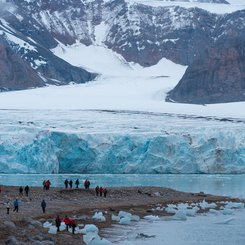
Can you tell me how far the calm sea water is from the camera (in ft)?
119

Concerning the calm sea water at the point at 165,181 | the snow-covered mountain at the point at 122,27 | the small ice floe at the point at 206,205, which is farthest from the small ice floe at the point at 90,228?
the snow-covered mountain at the point at 122,27

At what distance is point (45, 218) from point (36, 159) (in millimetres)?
22879

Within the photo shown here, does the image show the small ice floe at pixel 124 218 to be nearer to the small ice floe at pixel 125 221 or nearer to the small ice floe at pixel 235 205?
the small ice floe at pixel 125 221

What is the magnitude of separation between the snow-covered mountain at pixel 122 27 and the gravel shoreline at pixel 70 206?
104m

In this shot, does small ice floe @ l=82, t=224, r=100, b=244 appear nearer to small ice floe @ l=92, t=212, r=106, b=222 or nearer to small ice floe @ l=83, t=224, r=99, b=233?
small ice floe @ l=83, t=224, r=99, b=233

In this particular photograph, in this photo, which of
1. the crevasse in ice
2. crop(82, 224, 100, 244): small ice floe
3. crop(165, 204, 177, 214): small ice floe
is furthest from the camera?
the crevasse in ice

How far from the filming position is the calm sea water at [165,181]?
1426 inches

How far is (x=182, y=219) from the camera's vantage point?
76.3ft

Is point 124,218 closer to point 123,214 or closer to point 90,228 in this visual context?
point 123,214

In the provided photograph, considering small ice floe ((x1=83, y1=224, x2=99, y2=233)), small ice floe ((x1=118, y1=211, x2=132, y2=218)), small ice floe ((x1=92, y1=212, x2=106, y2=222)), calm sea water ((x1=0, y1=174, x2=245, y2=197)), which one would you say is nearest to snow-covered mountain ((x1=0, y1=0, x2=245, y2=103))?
calm sea water ((x1=0, y1=174, x2=245, y2=197))

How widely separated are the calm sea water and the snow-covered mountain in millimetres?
88466

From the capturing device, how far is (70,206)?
25078 mm

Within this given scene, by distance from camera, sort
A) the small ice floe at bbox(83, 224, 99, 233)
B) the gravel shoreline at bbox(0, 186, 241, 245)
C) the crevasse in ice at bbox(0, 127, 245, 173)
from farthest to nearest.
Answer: the crevasse in ice at bbox(0, 127, 245, 173) → the small ice floe at bbox(83, 224, 99, 233) → the gravel shoreline at bbox(0, 186, 241, 245)

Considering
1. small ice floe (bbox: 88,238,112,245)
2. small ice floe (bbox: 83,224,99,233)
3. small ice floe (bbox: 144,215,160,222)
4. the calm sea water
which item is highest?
small ice floe (bbox: 88,238,112,245)
